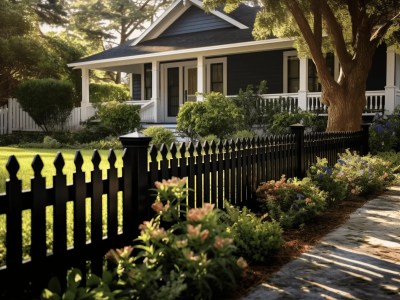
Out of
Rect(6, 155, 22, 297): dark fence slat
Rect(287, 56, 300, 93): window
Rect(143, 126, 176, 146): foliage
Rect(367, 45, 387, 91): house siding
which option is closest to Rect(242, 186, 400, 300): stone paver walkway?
Rect(6, 155, 22, 297): dark fence slat

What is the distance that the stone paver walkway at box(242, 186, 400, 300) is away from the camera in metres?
3.74

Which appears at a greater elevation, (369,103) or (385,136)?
(369,103)

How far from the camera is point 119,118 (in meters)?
19.6

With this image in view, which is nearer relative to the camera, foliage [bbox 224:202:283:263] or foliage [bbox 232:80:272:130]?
foliage [bbox 224:202:283:263]

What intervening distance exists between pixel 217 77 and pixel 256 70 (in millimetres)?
2018

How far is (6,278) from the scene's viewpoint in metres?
2.91

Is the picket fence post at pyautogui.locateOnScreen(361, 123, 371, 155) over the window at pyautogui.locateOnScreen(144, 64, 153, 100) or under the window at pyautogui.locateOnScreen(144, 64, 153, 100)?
under

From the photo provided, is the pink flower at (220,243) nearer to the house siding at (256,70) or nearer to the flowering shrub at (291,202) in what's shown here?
the flowering shrub at (291,202)

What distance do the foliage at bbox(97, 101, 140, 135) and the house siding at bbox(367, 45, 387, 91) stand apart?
8.93m

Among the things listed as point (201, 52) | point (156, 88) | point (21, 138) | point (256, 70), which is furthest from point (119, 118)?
point (256, 70)

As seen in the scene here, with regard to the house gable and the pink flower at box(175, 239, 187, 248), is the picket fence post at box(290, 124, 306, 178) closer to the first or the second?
the pink flower at box(175, 239, 187, 248)

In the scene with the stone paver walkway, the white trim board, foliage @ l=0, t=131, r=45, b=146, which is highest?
the white trim board

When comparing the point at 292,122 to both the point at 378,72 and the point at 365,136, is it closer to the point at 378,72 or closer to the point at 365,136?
the point at 365,136

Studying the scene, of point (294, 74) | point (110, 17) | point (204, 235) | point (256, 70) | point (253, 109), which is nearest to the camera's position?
point (204, 235)
